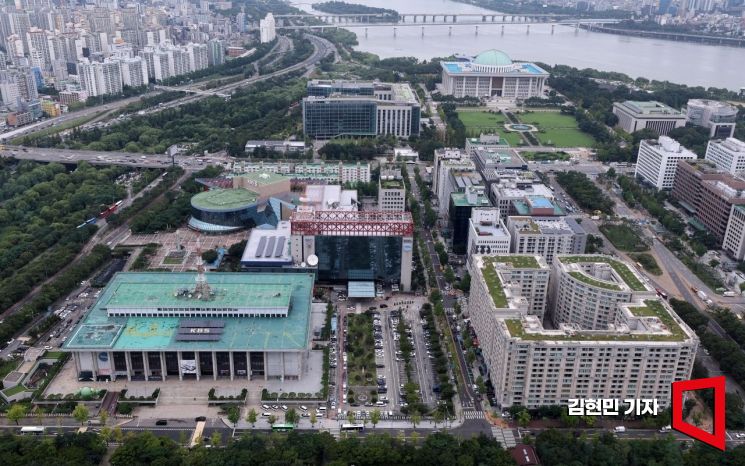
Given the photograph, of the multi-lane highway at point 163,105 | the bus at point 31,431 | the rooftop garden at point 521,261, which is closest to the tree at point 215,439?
the bus at point 31,431

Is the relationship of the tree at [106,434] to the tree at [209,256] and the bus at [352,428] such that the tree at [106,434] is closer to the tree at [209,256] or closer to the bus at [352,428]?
the bus at [352,428]

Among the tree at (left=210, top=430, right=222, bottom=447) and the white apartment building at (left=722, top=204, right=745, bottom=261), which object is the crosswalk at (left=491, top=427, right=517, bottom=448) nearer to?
the tree at (left=210, top=430, right=222, bottom=447)

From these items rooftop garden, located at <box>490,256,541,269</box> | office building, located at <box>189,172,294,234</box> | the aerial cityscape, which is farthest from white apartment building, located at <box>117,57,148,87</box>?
rooftop garden, located at <box>490,256,541,269</box>

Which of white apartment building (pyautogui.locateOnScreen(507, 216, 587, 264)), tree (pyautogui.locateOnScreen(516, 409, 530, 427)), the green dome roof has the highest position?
the green dome roof

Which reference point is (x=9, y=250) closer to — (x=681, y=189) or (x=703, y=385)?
(x=703, y=385)

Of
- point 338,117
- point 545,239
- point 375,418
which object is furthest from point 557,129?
point 375,418

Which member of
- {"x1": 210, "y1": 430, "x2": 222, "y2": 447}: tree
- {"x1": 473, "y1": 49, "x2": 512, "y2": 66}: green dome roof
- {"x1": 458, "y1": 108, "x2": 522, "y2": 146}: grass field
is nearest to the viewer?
{"x1": 210, "y1": 430, "x2": 222, "y2": 447}: tree

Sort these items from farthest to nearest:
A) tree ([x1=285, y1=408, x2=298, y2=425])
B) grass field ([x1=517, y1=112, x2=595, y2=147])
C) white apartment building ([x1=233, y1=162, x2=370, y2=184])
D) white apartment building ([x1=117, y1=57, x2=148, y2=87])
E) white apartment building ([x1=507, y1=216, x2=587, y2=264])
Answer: white apartment building ([x1=117, y1=57, x2=148, y2=87]) → grass field ([x1=517, y1=112, x2=595, y2=147]) → white apartment building ([x1=233, y1=162, x2=370, y2=184]) → white apartment building ([x1=507, y1=216, x2=587, y2=264]) → tree ([x1=285, y1=408, x2=298, y2=425])

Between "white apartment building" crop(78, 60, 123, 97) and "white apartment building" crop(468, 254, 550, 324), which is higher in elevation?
"white apartment building" crop(78, 60, 123, 97)
